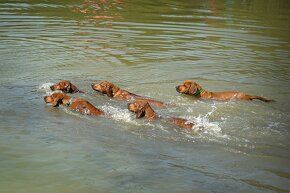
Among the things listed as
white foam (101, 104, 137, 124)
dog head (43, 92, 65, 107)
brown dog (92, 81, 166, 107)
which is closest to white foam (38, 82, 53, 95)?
brown dog (92, 81, 166, 107)

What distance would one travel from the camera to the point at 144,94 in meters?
10.6

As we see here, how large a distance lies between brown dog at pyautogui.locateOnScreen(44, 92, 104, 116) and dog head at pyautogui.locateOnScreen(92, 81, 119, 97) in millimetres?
1097

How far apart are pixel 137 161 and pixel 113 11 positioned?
1790 centimetres

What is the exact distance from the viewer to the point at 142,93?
10.7m

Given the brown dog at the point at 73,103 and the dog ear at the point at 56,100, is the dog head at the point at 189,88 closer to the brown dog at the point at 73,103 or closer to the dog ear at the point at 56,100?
the brown dog at the point at 73,103

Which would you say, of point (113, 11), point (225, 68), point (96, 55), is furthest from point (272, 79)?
point (113, 11)

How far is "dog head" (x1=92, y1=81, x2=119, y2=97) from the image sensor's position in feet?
32.4

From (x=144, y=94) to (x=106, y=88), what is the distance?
1.14 metres

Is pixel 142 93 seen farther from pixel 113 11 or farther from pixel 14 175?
pixel 113 11

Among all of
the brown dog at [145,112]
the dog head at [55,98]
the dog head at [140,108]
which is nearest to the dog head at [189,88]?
the brown dog at [145,112]

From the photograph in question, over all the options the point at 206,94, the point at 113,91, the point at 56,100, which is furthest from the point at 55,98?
the point at 206,94

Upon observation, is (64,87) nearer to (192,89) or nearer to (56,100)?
(56,100)

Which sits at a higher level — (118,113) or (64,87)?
(64,87)

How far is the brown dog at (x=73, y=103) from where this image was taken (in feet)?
28.3
